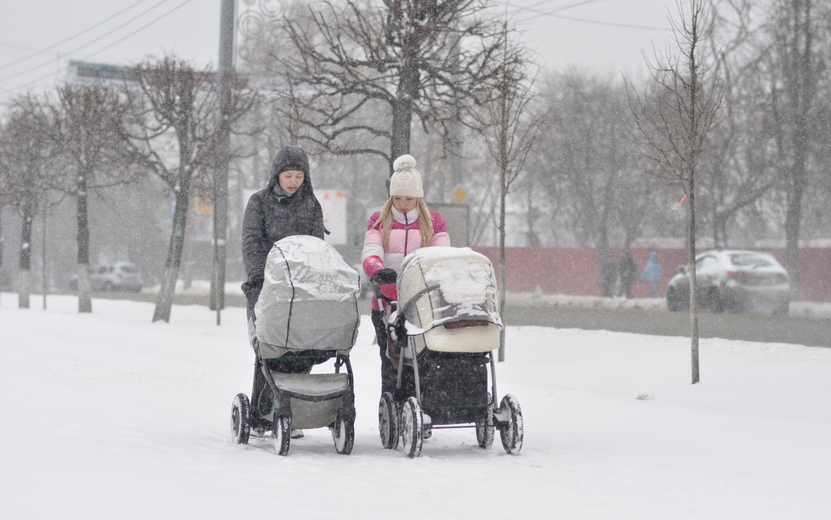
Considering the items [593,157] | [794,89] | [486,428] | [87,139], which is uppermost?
[794,89]

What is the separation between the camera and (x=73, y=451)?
5.16 metres

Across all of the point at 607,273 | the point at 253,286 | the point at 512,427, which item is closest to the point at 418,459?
the point at 512,427

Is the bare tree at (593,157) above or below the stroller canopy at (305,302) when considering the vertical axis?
above

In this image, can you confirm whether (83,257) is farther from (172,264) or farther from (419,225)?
(419,225)

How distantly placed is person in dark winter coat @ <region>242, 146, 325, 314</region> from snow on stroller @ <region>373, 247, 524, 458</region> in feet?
2.20

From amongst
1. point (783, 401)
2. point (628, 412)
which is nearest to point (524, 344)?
point (783, 401)

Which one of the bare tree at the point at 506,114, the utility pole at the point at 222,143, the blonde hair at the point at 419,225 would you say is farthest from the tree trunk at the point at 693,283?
the utility pole at the point at 222,143

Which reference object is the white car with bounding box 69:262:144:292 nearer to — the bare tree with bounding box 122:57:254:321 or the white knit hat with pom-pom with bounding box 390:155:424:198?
the bare tree with bounding box 122:57:254:321

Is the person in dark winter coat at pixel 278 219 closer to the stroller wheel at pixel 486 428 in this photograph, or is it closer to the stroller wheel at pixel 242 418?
the stroller wheel at pixel 242 418

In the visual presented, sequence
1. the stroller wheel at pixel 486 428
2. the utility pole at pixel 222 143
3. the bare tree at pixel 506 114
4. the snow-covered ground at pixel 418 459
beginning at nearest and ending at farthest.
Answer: the snow-covered ground at pixel 418 459, the stroller wheel at pixel 486 428, the bare tree at pixel 506 114, the utility pole at pixel 222 143

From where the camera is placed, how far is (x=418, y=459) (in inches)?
232

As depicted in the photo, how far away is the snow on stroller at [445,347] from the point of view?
19.0ft

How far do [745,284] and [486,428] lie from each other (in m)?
19.1

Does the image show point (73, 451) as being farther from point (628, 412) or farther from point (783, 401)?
point (783, 401)
